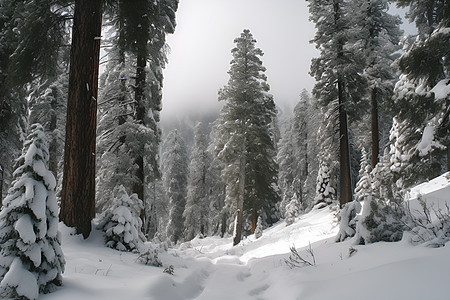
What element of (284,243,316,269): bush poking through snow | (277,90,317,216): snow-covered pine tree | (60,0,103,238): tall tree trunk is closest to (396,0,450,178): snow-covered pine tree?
(284,243,316,269): bush poking through snow

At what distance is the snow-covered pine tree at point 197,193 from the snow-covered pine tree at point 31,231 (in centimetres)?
2768

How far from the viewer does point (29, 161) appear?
3365 millimetres

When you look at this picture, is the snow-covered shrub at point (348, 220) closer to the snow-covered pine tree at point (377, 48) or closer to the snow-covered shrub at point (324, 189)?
the snow-covered pine tree at point (377, 48)

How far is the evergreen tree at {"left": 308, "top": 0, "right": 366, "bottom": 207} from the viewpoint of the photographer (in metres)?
14.5

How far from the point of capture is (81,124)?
20.4 ft

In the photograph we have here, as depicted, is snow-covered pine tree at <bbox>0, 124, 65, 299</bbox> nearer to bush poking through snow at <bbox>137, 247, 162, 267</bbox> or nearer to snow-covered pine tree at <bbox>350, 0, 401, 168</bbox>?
bush poking through snow at <bbox>137, 247, 162, 267</bbox>

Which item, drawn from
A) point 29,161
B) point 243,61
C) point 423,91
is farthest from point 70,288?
point 243,61

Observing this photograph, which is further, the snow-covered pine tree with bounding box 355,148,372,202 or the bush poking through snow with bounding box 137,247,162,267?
the snow-covered pine tree with bounding box 355,148,372,202

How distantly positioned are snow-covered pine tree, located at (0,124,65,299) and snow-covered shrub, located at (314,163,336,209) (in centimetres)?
2484

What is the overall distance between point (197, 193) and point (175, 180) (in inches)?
151

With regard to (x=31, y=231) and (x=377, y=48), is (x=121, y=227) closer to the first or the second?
(x=31, y=231)

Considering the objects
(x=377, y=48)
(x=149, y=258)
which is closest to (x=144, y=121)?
(x=149, y=258)

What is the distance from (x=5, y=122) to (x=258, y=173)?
16164 mm

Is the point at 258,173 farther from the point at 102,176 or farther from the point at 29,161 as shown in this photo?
the point at 29,161
